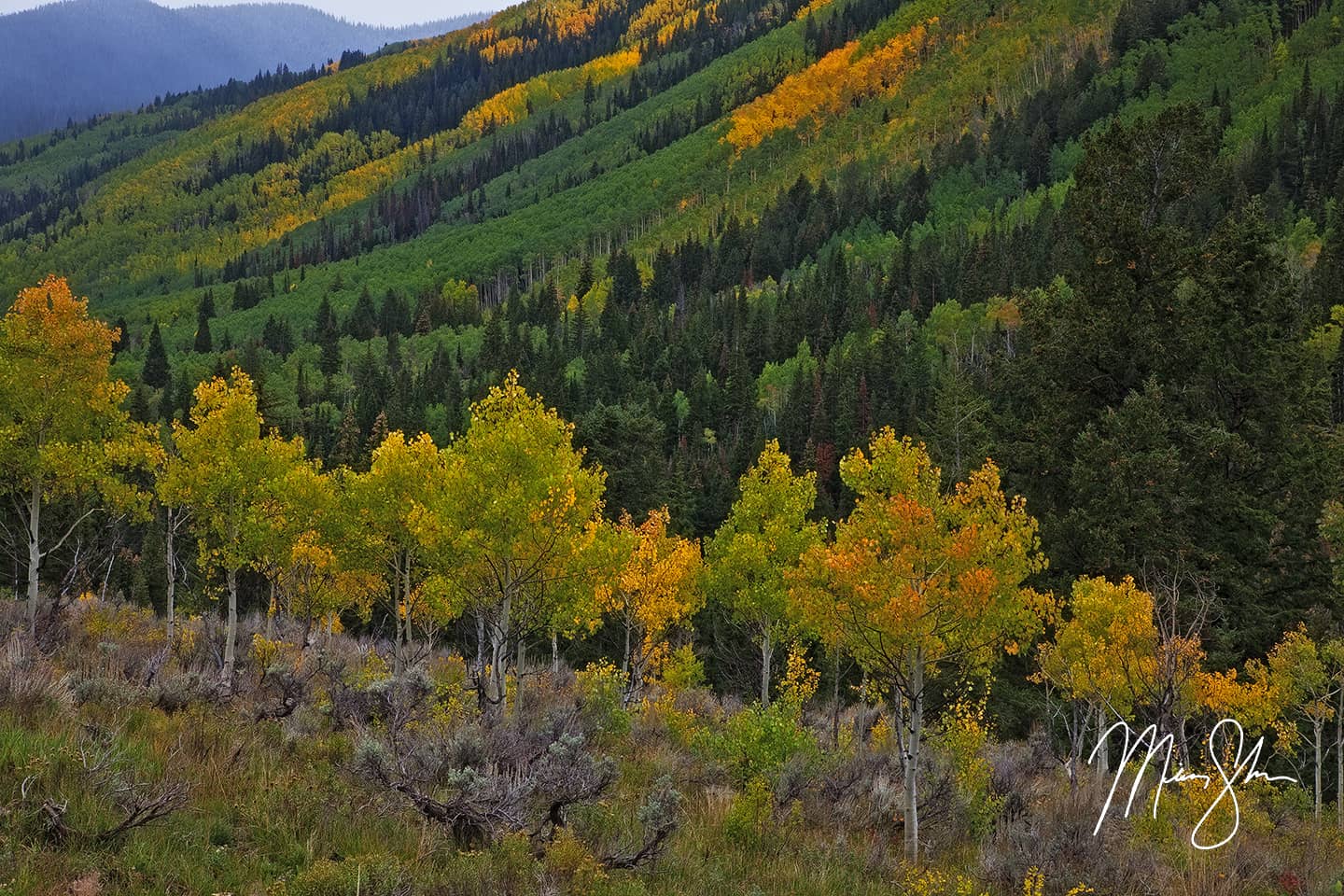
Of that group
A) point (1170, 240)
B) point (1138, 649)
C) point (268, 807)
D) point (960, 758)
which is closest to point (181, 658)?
point (268, 807)

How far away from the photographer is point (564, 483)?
18938mm

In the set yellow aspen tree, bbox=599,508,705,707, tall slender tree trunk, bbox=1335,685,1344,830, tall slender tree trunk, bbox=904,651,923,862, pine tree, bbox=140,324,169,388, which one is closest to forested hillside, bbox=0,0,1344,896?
→ tall slender tree trunk, bbox=904,651,923,862

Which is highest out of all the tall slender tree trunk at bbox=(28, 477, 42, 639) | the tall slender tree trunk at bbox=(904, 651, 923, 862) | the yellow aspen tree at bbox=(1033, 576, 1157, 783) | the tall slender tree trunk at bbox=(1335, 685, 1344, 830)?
the tall slender tree trunk at bbox=(28, 477, 42, 639)

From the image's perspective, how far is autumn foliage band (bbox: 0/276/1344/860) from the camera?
535 inches

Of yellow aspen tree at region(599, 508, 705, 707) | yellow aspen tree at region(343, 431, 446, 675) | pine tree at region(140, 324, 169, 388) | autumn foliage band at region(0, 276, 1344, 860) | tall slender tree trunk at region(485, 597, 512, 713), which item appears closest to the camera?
autumn foliage band at region(0, 276, 1344, 860)

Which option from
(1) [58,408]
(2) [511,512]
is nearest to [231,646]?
(1) [58,408]

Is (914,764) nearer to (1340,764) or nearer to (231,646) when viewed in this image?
(231,646)

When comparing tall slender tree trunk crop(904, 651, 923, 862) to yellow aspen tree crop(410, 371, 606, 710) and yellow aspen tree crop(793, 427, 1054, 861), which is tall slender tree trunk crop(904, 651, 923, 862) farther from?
yellow aspen tree crop(410, 371, 606, 710)

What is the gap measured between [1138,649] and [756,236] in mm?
159722

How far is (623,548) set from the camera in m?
21.5

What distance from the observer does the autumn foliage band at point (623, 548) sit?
13.6 metres

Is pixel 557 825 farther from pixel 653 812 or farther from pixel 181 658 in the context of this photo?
pixel 181 658
